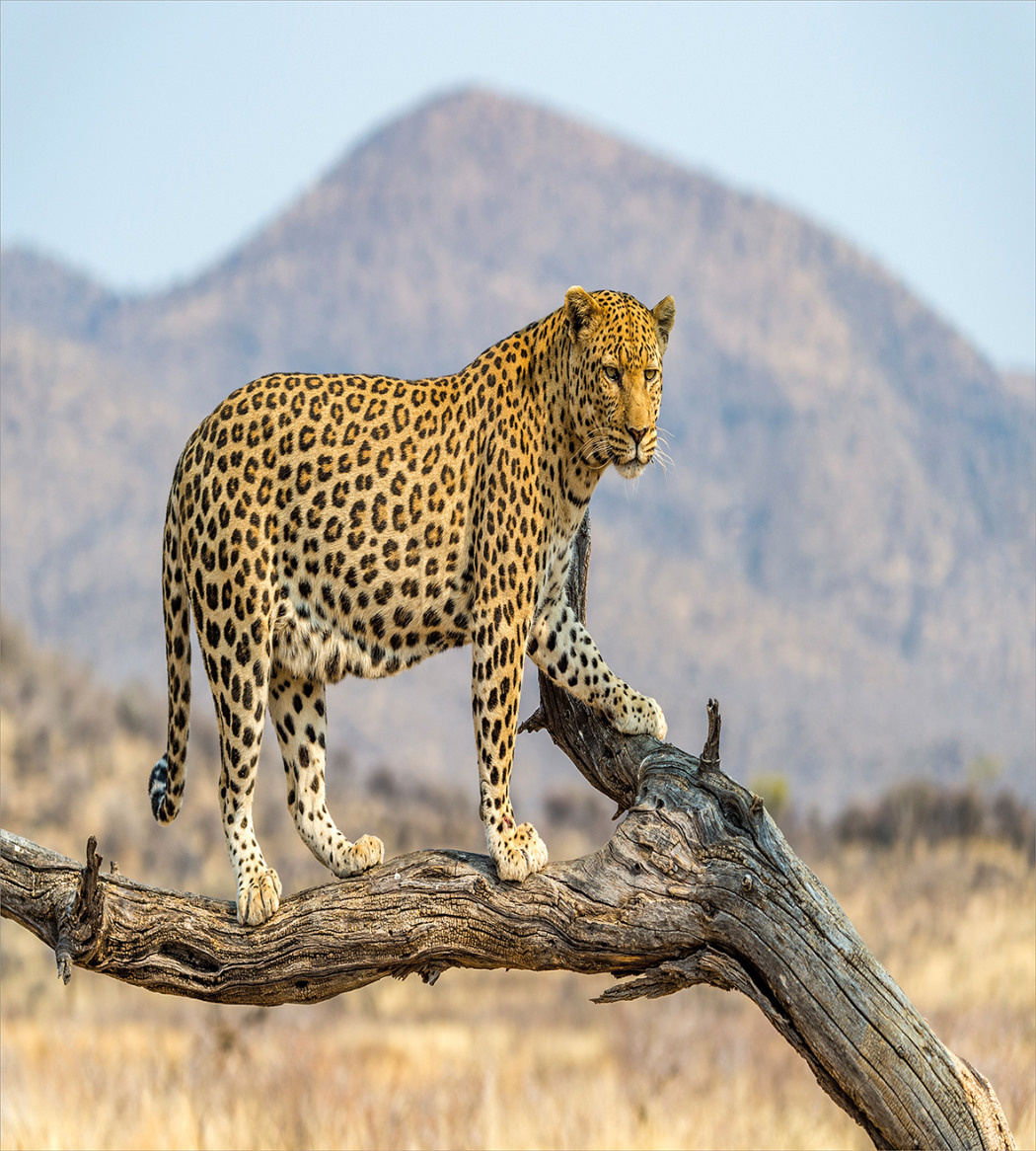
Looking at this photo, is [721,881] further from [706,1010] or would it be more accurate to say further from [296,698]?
[706,1010]

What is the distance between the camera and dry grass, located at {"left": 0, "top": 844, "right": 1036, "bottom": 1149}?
54.4ft

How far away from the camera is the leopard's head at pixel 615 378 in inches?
286

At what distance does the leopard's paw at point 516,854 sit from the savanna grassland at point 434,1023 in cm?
946

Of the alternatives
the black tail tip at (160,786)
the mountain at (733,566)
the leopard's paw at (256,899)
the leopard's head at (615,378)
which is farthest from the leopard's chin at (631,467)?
the mountain at (733,566)

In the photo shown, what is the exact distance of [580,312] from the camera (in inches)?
292

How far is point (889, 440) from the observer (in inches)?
7805

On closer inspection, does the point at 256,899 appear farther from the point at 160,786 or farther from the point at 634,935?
the point at 634,935

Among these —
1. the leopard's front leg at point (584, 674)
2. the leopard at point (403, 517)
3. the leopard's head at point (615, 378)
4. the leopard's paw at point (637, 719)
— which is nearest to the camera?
the leopard's head at point (615, 378)

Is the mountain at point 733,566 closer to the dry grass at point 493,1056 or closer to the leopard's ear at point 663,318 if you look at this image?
the dry grass at point 493,1056

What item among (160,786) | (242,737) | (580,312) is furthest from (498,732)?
(580,312)

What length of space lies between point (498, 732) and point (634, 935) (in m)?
1.24

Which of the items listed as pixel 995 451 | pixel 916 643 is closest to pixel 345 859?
pixel 916 643

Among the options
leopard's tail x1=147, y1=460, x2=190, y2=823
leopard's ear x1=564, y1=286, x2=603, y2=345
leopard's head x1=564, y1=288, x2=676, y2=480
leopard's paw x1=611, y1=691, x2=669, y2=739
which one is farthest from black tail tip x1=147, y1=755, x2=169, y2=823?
leopard's ear x1=564, y1=286, x2=603, y2=345

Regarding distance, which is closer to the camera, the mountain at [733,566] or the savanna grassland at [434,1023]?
the savanna grassland at [434,1023]
